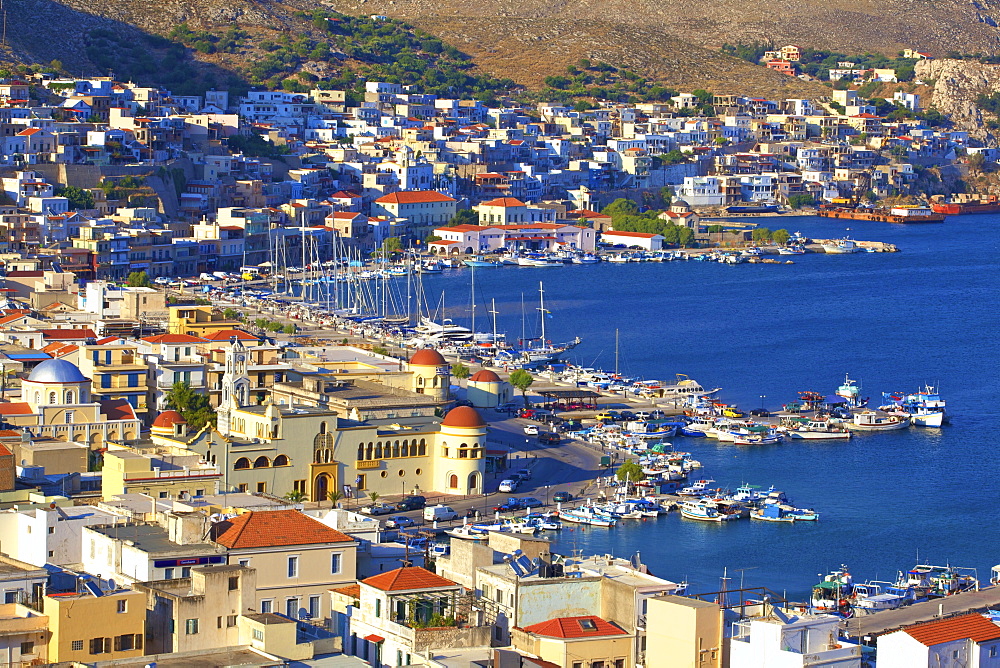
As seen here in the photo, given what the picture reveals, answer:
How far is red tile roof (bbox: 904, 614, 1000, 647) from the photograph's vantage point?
17078 millimetres

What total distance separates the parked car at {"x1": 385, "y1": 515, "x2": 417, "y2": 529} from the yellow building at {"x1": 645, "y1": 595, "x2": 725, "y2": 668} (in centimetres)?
1244

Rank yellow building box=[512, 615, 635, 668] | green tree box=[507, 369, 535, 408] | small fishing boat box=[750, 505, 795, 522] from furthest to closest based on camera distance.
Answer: green tree box=[507, 369, 535, 408] → small fishing boat box=[750, 505, 795, 522] → yellow building box=[512, 615, 635, 668]

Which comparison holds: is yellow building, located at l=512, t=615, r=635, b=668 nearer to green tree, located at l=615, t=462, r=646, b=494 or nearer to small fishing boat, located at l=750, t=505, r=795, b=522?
small fishing boat, located at l=750, t=505, r=795, b=522

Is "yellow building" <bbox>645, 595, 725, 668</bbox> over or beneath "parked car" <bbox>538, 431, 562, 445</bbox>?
over

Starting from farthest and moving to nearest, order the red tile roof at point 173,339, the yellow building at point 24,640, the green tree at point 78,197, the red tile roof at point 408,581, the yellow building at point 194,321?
the green tree at point 78,197, the yellow building at point 194,321, the red tile roof at point 173,339, the red tile roof at point 408,581, the yellow building at point 24,640

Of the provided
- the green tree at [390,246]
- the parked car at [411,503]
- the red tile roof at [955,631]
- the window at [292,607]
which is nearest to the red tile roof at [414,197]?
the green tree at [390,246]

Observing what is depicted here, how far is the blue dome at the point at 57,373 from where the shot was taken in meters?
33.1

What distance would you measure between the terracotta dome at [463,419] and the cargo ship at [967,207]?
250ft

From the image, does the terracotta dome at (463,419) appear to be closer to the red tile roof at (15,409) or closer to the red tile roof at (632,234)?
the red tile roof at (15,409)

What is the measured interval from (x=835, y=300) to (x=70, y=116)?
94.2 ft

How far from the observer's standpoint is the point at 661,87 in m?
126

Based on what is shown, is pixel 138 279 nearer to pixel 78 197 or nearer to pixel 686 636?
pixel 78 197

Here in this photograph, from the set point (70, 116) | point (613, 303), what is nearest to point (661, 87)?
point (70, 116)

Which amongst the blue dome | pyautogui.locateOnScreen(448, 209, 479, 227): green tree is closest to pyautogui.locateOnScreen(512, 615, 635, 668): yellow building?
the blue dome
